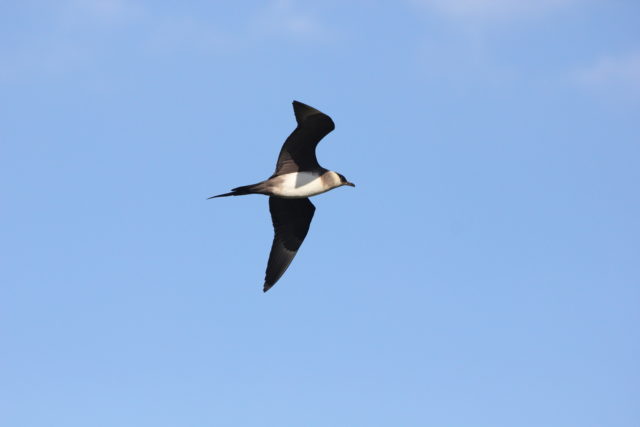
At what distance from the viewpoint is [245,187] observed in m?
15.6

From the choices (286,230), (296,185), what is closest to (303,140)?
(296,185)

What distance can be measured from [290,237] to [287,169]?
63.2 inches

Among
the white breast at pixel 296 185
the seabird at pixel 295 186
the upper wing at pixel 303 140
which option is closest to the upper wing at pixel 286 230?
the seabird at pixel 295 186

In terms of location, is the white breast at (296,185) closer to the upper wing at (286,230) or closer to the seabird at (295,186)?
the seabird at (295,186)

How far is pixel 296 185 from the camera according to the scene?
16031mm

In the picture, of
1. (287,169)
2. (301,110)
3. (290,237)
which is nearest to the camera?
(301,110)

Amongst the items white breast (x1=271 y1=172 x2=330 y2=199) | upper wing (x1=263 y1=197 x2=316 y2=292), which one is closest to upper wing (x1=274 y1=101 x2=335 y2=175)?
white breast (x1=271 y1=172 x2=330 y2=199)

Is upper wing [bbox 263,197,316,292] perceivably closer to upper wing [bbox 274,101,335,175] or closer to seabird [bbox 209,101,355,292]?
seabird [bbox 209,101,355,292]

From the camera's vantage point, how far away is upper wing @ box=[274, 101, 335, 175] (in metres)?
15.0

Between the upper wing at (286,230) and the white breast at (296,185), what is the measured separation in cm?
82

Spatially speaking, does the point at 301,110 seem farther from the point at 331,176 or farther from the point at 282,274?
the point at 282,274

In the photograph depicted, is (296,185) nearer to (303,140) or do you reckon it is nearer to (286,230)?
(303,140)

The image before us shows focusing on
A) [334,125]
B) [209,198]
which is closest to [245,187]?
[209,198]

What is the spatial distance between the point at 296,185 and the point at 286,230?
4.56 ft
